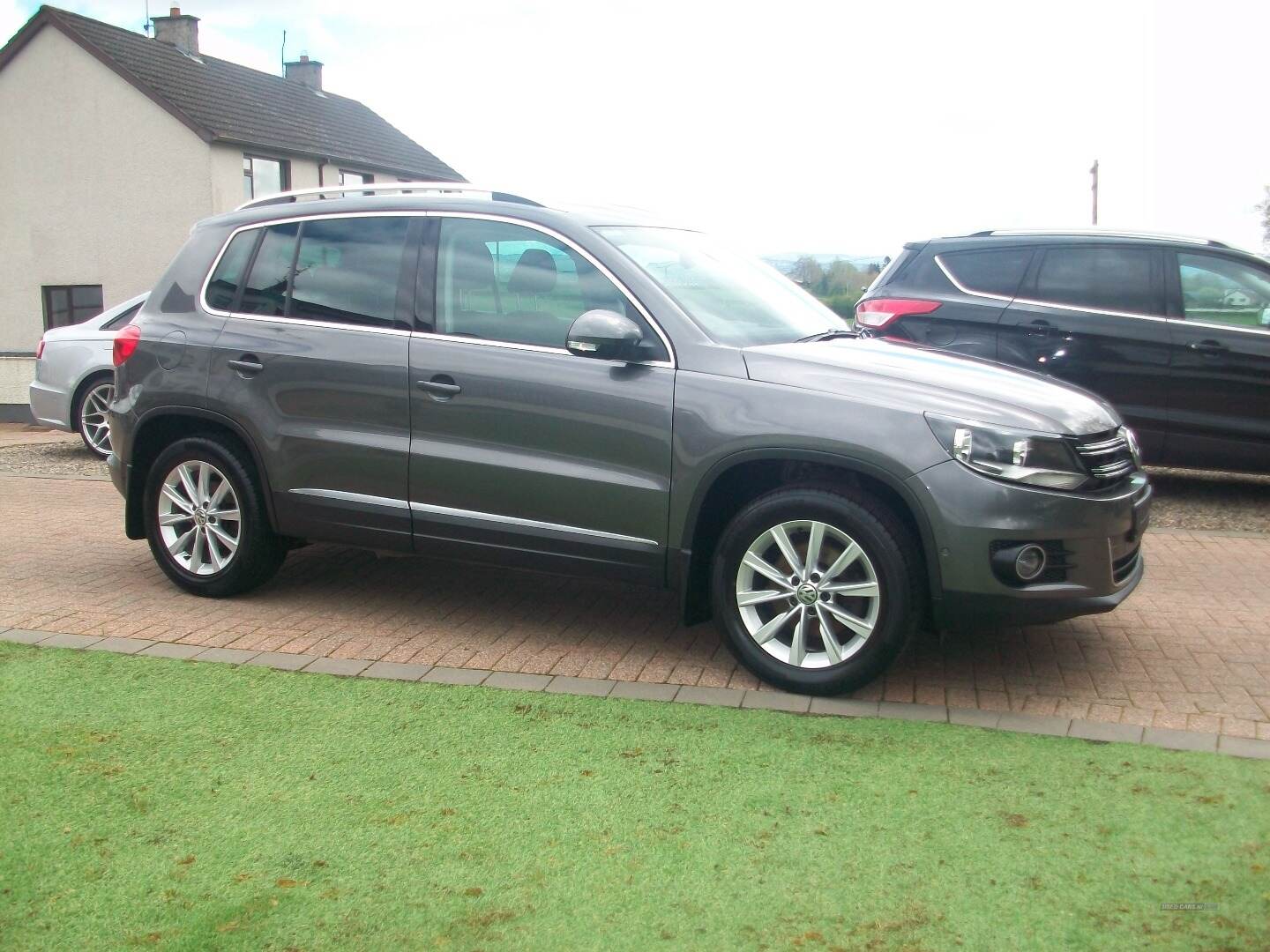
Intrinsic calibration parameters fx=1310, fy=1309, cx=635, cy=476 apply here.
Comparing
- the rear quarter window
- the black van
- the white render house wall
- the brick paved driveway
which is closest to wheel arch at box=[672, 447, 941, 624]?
the brick paved driveway

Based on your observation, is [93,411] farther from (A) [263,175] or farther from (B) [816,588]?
(A) [263,175]

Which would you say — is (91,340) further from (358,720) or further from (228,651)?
(358,720)

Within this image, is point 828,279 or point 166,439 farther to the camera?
point 828,279

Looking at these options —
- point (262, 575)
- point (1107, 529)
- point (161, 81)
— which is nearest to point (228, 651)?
point (262, 575)

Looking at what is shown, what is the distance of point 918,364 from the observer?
17.6 ft

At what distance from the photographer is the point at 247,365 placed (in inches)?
244

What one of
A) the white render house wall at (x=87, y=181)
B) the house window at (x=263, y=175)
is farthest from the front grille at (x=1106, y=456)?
the house window at (x=263, y=175)

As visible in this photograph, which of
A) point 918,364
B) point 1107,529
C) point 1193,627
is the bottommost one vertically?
→ point 1193,627

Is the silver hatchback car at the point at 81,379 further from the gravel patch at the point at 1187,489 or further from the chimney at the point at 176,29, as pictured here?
the chimney at the point at 176,29

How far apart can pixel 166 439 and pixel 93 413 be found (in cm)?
674

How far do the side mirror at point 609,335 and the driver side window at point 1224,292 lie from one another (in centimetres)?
575

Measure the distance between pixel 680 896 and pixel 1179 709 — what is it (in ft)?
8.16

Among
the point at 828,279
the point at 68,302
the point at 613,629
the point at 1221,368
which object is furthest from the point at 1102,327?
the point at 68,302

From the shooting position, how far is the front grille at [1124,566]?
4.98 meters
